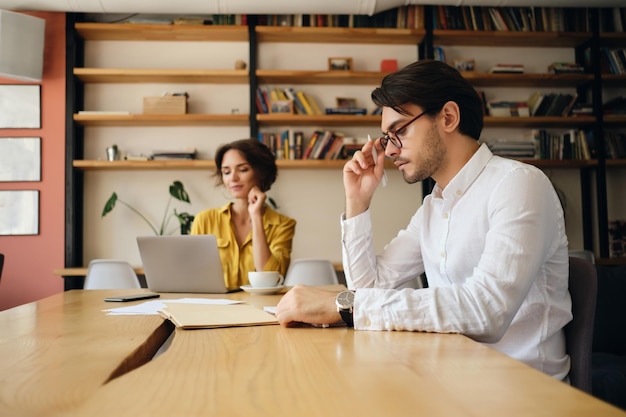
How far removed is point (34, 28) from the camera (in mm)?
4391

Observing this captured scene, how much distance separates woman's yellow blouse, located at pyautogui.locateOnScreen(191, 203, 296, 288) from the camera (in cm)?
276

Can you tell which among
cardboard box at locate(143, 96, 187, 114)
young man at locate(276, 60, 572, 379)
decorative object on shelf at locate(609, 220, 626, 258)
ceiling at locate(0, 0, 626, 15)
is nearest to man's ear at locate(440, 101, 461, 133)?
young man at locate(276, 60, 572, 379)

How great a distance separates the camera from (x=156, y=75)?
4.52 meters

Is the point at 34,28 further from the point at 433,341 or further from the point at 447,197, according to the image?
the point at 433,341

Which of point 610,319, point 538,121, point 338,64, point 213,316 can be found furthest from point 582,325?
point 338,64

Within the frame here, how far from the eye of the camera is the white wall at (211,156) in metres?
4.71

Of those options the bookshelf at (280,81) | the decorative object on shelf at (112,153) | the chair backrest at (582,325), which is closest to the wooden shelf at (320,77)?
the bookshelf at (280,81)

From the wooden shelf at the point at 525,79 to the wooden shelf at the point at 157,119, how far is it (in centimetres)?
193

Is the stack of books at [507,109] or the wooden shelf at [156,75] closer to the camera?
the wooden shelf at [156,75]

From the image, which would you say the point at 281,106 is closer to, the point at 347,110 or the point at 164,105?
the point at 347,110

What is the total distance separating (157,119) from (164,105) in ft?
0.47

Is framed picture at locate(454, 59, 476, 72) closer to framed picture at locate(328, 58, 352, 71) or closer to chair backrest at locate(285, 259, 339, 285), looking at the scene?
framed picture at locate(328, 58, 352, 71)

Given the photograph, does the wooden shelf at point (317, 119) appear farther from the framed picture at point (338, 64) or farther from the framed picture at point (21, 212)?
the framed picture at point (21, 212)

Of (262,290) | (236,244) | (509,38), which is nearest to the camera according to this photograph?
(262,290)
